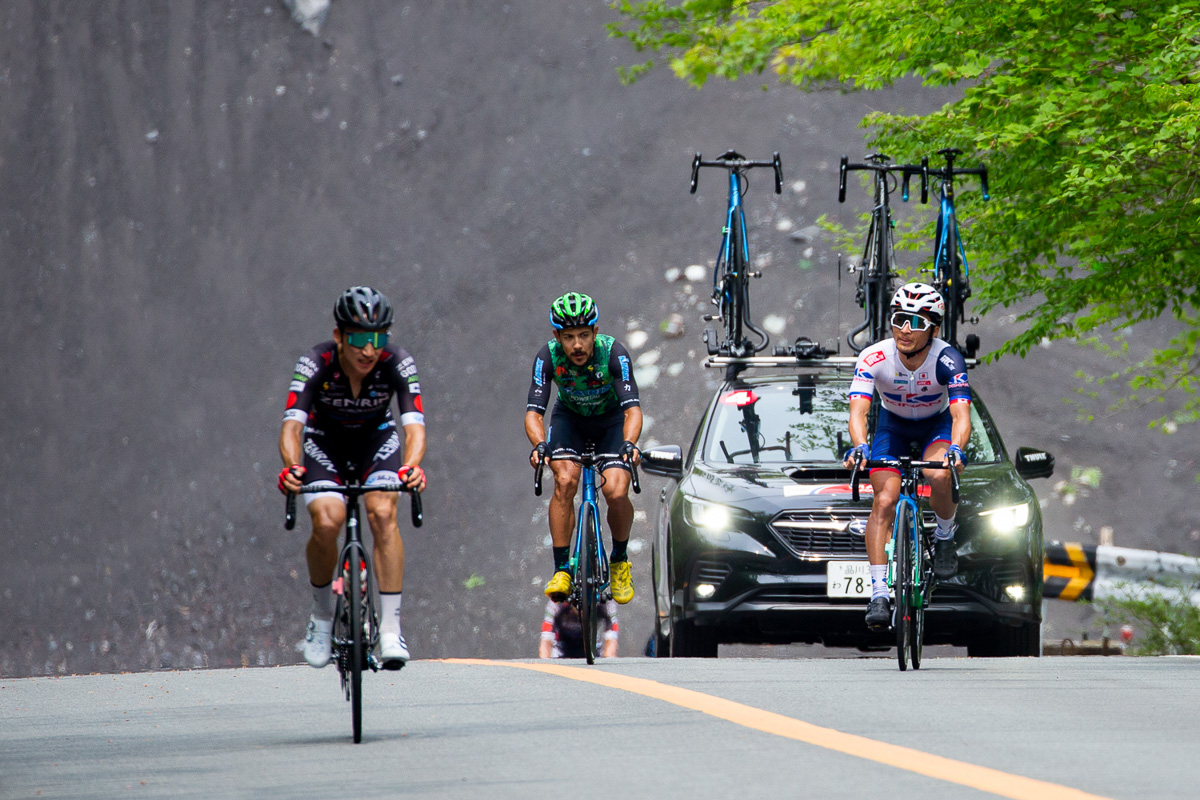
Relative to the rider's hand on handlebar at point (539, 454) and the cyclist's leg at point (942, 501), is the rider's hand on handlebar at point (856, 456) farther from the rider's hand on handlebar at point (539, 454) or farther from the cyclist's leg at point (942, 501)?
the rider's hand on handlebar at point (539, 454)

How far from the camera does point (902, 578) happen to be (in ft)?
33.2

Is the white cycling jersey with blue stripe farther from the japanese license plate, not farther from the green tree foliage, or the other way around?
the green tree foliage

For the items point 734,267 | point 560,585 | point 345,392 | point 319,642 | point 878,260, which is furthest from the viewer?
point 878,260

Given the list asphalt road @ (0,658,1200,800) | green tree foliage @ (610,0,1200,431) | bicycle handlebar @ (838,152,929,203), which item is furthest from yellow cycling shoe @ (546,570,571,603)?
green tree foliage @ (610,0,1200,431)

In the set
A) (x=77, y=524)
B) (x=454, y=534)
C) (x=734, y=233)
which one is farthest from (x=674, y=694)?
(x=77, y=524)

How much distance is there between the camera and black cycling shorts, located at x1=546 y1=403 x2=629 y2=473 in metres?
11.8

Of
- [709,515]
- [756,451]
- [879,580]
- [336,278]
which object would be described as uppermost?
[336,278]

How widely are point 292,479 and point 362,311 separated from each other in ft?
2.65

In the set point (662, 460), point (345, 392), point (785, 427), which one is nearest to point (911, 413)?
point (785, 427)

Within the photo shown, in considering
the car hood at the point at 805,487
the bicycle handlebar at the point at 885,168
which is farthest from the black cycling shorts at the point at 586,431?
the bicycle handlebar at the point at 885,168

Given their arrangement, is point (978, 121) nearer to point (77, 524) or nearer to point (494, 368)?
point (494, 368)

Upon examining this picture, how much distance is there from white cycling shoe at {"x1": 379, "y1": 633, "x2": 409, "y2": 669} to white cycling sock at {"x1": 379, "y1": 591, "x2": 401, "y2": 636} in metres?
0.04

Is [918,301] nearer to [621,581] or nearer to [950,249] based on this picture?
[621,581]

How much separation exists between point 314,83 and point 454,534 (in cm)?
1214
